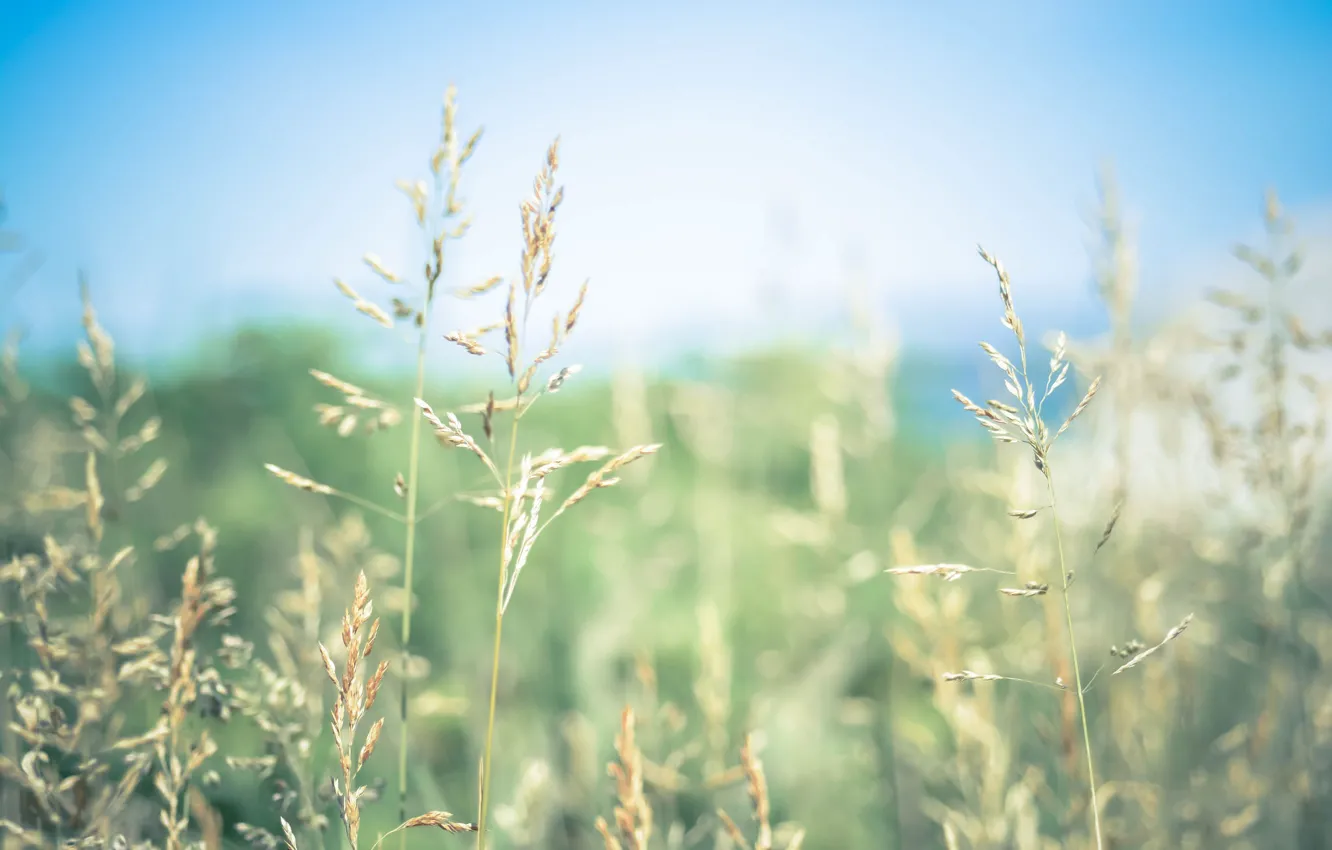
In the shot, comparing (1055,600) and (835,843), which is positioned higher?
(1055,600)

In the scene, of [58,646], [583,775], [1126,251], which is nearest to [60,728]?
[58,646]

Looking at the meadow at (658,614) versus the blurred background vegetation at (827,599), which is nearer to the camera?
the meadow at (658,614)

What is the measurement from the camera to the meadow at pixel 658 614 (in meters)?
1.15

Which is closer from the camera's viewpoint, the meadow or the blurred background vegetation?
the meadow

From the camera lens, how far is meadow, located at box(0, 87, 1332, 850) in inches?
45.2

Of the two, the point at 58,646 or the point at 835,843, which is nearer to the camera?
the point at 58,646

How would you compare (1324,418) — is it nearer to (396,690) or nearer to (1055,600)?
(1055,600)

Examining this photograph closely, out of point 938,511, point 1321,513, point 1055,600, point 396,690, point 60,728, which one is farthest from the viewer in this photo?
point 938,511

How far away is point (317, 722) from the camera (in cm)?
156

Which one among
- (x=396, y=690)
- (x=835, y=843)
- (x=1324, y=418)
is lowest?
(x=835, y=843)

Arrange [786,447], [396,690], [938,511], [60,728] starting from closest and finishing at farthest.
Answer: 1. [60,728]
2. [396,690]
3. [938,511]
4. [786,447]

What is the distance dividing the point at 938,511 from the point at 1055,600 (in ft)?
8.78

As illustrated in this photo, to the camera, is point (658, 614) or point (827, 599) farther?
point (658, 614)

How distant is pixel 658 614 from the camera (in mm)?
3258
